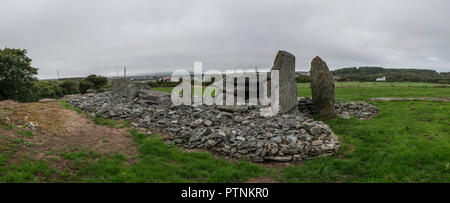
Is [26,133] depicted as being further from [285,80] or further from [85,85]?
[85,85]

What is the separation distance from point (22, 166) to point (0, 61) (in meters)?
29.8

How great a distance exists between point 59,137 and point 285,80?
1029cm

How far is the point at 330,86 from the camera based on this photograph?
13.0 metres

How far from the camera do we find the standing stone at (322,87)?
512 inches

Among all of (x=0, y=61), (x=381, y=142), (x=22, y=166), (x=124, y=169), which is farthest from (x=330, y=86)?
(x=0, y=61)

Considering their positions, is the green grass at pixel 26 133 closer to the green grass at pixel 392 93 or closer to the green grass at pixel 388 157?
the green grass at pixel 388 157

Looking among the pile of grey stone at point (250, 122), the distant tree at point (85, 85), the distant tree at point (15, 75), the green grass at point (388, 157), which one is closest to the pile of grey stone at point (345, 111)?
the pile of grey stone at point (250, 122)

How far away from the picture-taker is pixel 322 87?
13.1 metres

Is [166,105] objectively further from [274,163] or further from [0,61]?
[0,61]

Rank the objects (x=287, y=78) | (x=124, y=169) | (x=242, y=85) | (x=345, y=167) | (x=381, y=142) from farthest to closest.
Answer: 1. (x=242, y=85)
2. (x=287, y=78)
3. (x=381, y=142)
4. (x=345, y=167)
5. (x=124, y=169)

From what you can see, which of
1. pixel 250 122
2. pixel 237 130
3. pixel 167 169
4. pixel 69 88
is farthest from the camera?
pixel 69 88

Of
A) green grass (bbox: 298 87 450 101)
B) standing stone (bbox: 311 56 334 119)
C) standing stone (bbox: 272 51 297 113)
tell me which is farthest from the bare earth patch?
green grass (bbox: 298 87 450 101)

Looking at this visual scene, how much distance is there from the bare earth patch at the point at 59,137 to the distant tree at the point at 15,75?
2252 cm

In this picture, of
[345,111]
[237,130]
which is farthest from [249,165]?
[345,111]
